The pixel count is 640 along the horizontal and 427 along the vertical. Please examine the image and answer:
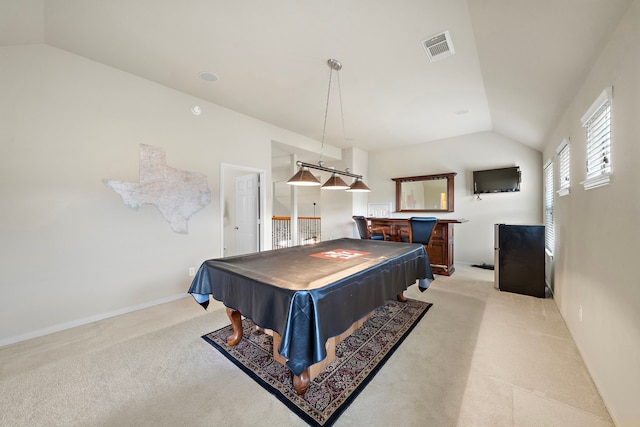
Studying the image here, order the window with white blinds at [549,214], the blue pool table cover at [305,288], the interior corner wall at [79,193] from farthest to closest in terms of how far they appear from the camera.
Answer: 1. the window with white blinds at [549,214]
2. the interior corner wall at [79,193]
3. the blue pool table cover at [305,288]

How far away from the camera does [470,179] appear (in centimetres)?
536

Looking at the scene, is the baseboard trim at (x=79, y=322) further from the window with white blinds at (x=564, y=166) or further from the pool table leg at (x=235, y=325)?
the window with white blinds at (x=564, y=166)

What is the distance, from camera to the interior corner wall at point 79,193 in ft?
7.57

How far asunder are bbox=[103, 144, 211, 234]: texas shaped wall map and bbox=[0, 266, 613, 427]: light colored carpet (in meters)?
1.39

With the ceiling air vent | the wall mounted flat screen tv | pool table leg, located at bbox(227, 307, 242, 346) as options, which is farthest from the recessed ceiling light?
the wall mounted flat screen tv

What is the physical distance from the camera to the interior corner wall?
2.31m

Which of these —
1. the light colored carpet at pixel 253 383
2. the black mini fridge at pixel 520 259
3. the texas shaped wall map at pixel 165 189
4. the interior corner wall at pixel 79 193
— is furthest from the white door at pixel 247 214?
the black mini fridge at pixel 520 259

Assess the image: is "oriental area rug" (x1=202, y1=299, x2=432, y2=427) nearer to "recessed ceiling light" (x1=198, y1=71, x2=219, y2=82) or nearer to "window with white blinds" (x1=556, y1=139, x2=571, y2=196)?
"window with white blinds" (x1=556, y1=139, x2=571, y2=196)

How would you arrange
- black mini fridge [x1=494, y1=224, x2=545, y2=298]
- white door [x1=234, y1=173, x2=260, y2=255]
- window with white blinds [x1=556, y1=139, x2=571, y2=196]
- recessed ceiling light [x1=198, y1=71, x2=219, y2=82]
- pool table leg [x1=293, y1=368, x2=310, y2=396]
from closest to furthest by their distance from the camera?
pool table leg [x1=293, y1=368, x2=310, y2=396], window with white blinds [x1=556, y1=139, x2=571, y2=196], recessed ceiling light [x1=198, y1=71, x2=219, y2=82], black mini fridge [x1=494, y1=224, x2=545, y2=298], white door [x1=234, y1=173, x2=260, y2=255]

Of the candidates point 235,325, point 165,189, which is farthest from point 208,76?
point 235,325

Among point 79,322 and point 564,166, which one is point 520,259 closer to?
point 564,166

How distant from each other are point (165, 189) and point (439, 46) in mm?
3626

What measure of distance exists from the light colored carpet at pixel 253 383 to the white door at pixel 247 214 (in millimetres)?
2291

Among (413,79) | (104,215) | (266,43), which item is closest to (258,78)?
(266,43)
